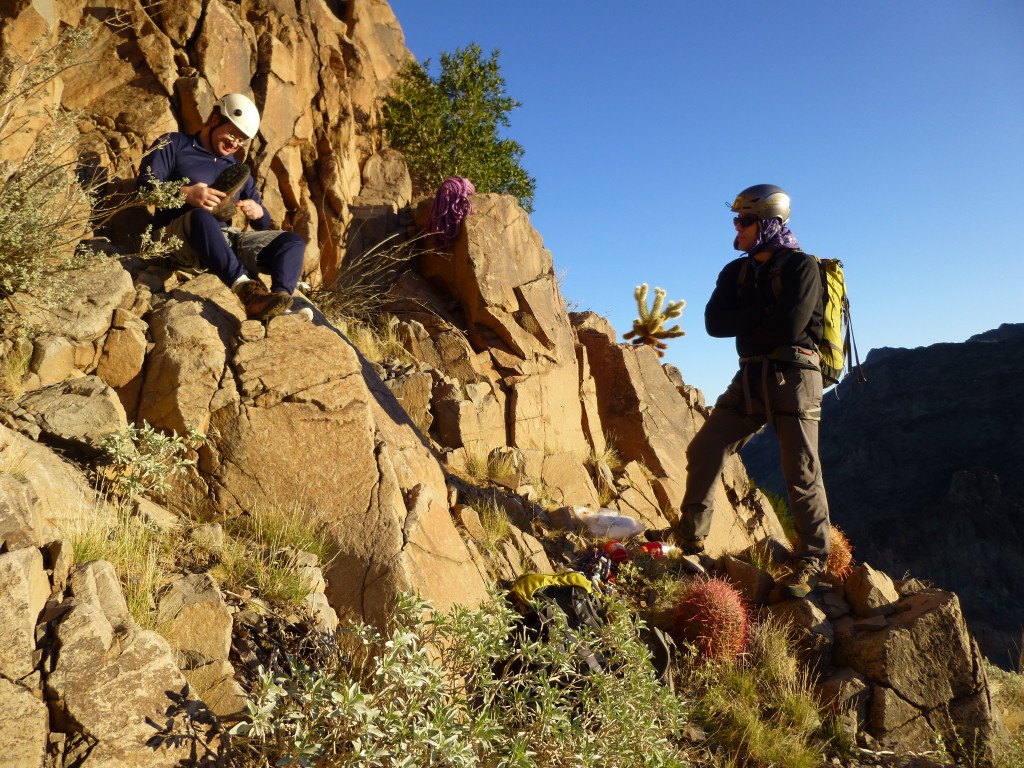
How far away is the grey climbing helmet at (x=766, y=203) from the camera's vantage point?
557cm

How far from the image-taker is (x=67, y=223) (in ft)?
14.5

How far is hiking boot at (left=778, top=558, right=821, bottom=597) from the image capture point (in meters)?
5.12

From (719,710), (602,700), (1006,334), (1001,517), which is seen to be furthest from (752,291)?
(1006,334)

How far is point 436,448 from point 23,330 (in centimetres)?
373

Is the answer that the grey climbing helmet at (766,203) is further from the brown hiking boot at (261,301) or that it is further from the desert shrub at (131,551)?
the desert shrub at (131,551)

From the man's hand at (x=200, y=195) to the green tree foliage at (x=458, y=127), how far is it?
6.10m

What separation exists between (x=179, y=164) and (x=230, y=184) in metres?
0.47

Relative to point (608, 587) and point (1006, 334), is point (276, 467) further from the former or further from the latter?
point (1006, 334)

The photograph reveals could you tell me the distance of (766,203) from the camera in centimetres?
557

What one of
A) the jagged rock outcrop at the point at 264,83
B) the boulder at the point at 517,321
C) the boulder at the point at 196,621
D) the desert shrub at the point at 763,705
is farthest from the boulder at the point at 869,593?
the jagged rock outcrop at the point at 264,83

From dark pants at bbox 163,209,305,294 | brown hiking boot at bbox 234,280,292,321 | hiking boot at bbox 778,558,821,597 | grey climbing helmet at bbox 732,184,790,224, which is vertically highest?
grey climbing helmet at bbox 732,184,790,224

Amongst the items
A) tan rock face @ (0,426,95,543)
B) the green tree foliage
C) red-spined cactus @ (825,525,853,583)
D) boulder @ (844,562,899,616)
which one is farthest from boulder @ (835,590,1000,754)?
the green tree foliage

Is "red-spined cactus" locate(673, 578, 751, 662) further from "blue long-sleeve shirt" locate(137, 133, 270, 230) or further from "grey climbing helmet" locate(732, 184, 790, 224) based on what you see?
"blue long-sleeve shirt" locate(137, 133, 270, 230)

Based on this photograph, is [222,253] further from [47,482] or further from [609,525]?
[609,525]
